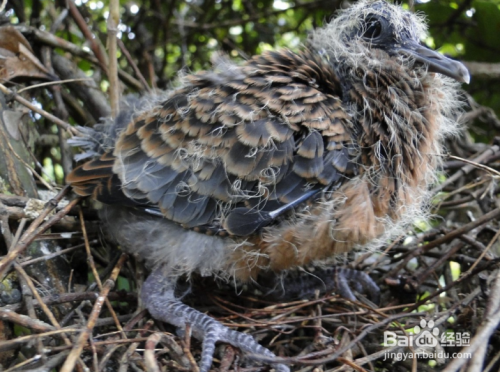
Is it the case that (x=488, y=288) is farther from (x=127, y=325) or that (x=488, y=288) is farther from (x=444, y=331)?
(x=127, y=325)

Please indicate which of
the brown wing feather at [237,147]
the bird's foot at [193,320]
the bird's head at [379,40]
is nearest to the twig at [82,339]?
the bird's foot at [193,320]

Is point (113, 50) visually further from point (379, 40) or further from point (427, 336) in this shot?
point (427, 336)

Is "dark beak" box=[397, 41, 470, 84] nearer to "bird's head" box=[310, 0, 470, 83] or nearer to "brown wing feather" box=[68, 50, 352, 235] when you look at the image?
"bird's head" box=[310, 0, 470, 83]

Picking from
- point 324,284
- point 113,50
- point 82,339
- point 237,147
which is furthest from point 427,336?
point 113,50

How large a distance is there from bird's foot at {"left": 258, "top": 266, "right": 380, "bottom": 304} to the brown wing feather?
49cm

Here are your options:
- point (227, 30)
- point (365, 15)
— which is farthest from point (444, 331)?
point (227, 30)

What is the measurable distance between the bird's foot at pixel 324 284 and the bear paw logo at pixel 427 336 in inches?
14.4

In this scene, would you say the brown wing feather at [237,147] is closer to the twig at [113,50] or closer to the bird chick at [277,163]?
the bird chick at [277,163]

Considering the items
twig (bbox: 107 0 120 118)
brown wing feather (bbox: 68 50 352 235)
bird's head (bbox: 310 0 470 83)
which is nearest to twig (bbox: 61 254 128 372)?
brown wing feather (bbox: 68 50 352 235)

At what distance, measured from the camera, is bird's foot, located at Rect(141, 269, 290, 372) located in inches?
51.5

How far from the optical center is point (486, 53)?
8.23ft

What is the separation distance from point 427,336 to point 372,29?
1.02 m

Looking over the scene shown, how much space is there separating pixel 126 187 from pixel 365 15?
101 centimetres

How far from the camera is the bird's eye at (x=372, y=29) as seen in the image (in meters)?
1.56
